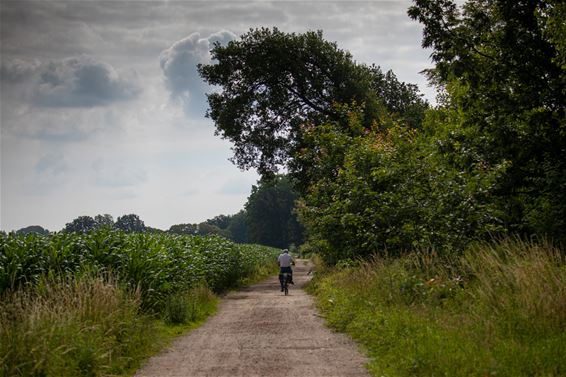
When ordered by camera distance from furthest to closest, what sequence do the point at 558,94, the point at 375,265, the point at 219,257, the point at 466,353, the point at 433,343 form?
1. the point at 219,257
2. the point at 375,265
3. the point at 558,94
4. the point at 433,343
5. the point at 466,353

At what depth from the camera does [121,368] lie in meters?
8.55

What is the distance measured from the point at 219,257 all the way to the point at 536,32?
16.4 metres

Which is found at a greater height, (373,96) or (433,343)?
(373,96)

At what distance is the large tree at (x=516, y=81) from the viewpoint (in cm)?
1342

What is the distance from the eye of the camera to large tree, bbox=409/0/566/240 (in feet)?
44.0

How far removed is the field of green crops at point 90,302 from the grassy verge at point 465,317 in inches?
171

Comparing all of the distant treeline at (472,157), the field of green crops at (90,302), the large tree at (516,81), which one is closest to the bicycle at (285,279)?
the distant treeline at (472,157)

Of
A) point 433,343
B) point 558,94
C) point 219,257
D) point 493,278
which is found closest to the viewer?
point 433,343

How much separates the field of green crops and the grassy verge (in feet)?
14.2

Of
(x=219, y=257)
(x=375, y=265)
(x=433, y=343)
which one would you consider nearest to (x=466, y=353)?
(x=433, y=343)

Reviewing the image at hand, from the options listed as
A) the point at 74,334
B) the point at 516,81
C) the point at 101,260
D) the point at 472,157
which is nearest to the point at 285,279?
the point at 472,157

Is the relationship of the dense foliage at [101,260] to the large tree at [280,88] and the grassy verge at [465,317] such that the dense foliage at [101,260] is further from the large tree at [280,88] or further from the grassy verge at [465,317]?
the large tree at [280,88]

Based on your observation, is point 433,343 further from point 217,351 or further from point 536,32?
point 536,32

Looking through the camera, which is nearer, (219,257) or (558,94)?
(558,94)
